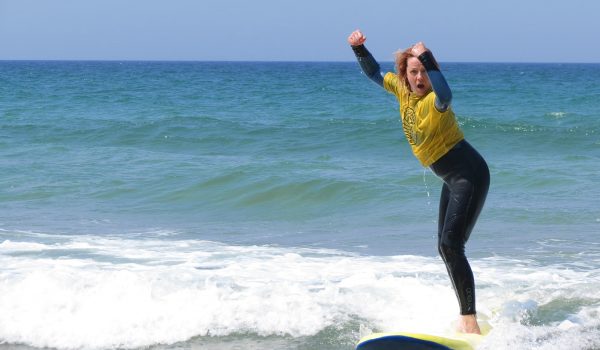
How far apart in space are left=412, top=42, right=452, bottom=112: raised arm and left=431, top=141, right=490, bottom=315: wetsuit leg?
1.21 feet

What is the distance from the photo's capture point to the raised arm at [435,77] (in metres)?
4.89

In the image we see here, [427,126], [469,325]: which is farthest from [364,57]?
[469,325]

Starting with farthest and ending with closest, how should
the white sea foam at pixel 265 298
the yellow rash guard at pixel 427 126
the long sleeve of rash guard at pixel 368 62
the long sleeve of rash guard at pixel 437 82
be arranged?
the white sea foam at pixel 265 298, the long sleeve of rash guard at pixel 368 62, the yellow rash guard at pixel 427 126, the long sleeve of rash guard at pixel 437 82

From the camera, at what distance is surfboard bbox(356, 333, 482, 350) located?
17.2 feet

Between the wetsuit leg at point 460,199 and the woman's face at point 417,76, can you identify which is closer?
the woman's face at point 417,76

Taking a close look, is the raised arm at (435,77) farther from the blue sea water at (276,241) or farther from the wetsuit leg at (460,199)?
the blue sea water at (276,241)

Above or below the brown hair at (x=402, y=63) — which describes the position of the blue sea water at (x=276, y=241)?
below

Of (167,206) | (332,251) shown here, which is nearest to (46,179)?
(167,206)

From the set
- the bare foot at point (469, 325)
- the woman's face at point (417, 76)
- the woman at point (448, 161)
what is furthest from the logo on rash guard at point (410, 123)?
the bare foot at point (469, 325)

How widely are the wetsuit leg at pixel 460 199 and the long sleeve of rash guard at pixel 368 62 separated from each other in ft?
2.44

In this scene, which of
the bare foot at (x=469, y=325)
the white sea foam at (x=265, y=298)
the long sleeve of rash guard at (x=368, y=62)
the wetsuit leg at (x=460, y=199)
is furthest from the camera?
the white sea foam at (x=265, y=298)

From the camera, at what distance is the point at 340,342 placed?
6.21m

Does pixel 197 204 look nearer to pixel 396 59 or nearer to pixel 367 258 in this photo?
pixel 367 258

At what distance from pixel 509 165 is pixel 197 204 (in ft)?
20.6
